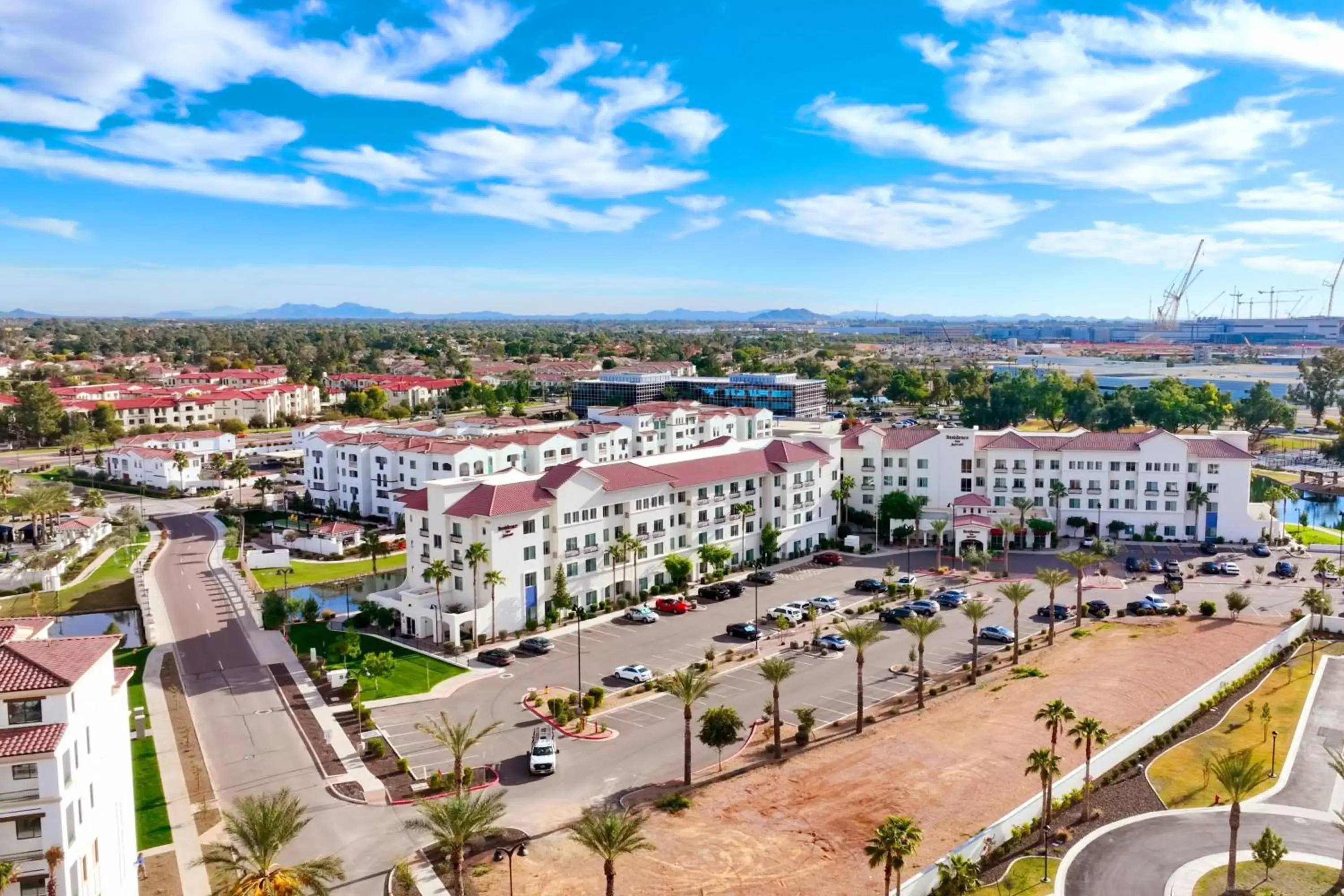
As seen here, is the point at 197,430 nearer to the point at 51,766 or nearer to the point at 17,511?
the point at 17,511

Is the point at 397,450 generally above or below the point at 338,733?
above

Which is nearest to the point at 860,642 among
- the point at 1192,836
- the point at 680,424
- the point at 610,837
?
the point at 1192,836

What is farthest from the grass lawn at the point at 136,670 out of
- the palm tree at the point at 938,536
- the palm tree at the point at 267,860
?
the palm tree at the point at 938,536

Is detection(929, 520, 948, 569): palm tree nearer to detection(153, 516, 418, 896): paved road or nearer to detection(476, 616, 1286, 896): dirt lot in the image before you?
detection(476, 616, 1286, 896): dirt lot

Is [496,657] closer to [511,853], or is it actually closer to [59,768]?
[511,853]

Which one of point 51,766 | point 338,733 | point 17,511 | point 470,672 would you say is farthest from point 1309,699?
point 17,511

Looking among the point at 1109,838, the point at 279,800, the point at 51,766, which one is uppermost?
the point at 51,766
